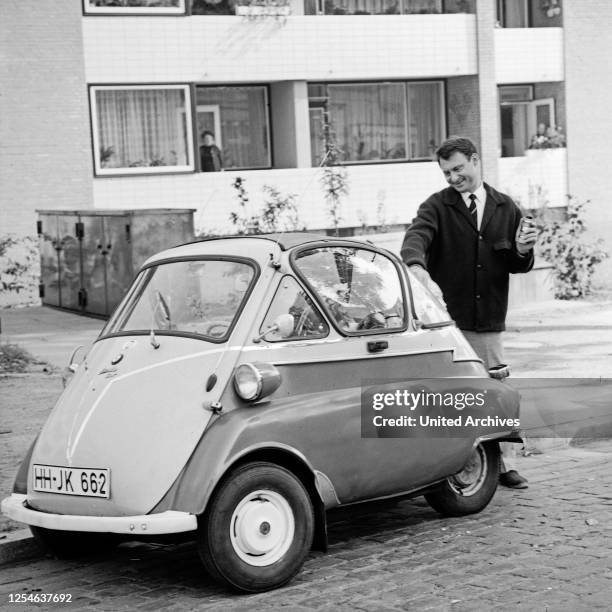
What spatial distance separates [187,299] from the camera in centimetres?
670

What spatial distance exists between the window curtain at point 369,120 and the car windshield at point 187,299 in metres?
21.7

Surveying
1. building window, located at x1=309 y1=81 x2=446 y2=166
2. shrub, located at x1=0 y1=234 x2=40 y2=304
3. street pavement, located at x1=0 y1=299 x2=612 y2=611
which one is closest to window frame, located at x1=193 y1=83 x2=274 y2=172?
building window, located at x1=309 y1=81 x2=446 y2=166

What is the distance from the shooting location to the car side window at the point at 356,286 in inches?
265

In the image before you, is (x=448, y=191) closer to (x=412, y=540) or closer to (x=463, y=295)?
(x=463, y=295)

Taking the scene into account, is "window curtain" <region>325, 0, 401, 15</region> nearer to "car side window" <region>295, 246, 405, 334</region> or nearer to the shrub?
the shrub

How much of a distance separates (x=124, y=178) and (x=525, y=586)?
19409 millimetres

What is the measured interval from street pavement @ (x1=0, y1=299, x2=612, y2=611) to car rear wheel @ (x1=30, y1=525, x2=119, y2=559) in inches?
3.0

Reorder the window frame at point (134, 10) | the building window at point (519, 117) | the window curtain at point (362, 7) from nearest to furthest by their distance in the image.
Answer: the window frame at point (134, 10) < the window curtain at point (362, 7) < the building window at point (519, 117)

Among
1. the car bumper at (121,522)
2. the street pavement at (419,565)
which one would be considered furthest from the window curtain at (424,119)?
the car bumper at (121,522)

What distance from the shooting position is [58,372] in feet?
44.3

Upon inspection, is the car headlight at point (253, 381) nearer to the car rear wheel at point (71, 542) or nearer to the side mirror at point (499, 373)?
the car rear wheel at point (71, 542)

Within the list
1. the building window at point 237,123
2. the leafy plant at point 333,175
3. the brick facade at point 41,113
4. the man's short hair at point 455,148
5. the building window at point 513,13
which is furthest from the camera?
the building window at point 513,13

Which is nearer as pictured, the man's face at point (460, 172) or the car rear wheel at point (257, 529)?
the car rear wheel at point (257, 529)

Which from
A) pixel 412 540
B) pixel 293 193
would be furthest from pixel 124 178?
pixel 412 540
